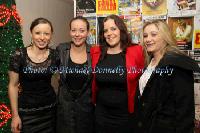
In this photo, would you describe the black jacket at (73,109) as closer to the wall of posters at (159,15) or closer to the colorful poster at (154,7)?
the wall of posters at (159,15)

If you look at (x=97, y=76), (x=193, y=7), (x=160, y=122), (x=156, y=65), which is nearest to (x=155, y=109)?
(x=160, y=122)

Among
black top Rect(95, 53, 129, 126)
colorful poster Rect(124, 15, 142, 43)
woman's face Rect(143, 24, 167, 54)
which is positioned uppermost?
colorful poster Rect(124, 15, 142, 43)

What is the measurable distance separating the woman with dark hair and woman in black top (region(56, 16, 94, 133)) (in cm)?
8

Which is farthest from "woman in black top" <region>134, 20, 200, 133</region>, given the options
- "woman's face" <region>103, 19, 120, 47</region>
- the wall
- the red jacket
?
the wall

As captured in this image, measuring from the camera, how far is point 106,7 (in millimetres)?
3109

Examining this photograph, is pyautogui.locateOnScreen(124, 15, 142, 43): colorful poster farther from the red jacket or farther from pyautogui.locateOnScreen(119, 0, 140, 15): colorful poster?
the red jacket

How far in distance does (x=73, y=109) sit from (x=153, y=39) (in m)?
0.92

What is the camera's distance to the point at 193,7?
2740 millimetres

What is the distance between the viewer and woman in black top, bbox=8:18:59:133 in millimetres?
2238

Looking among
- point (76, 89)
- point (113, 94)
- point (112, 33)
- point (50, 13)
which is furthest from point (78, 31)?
point (50, 13)

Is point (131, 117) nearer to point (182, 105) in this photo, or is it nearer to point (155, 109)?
point (155, 109)

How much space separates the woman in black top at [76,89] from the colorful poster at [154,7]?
0.82 m

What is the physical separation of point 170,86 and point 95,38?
60.0 inches

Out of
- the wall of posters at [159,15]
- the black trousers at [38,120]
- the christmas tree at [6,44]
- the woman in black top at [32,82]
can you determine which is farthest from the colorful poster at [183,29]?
the christmas tree at [6,44]
